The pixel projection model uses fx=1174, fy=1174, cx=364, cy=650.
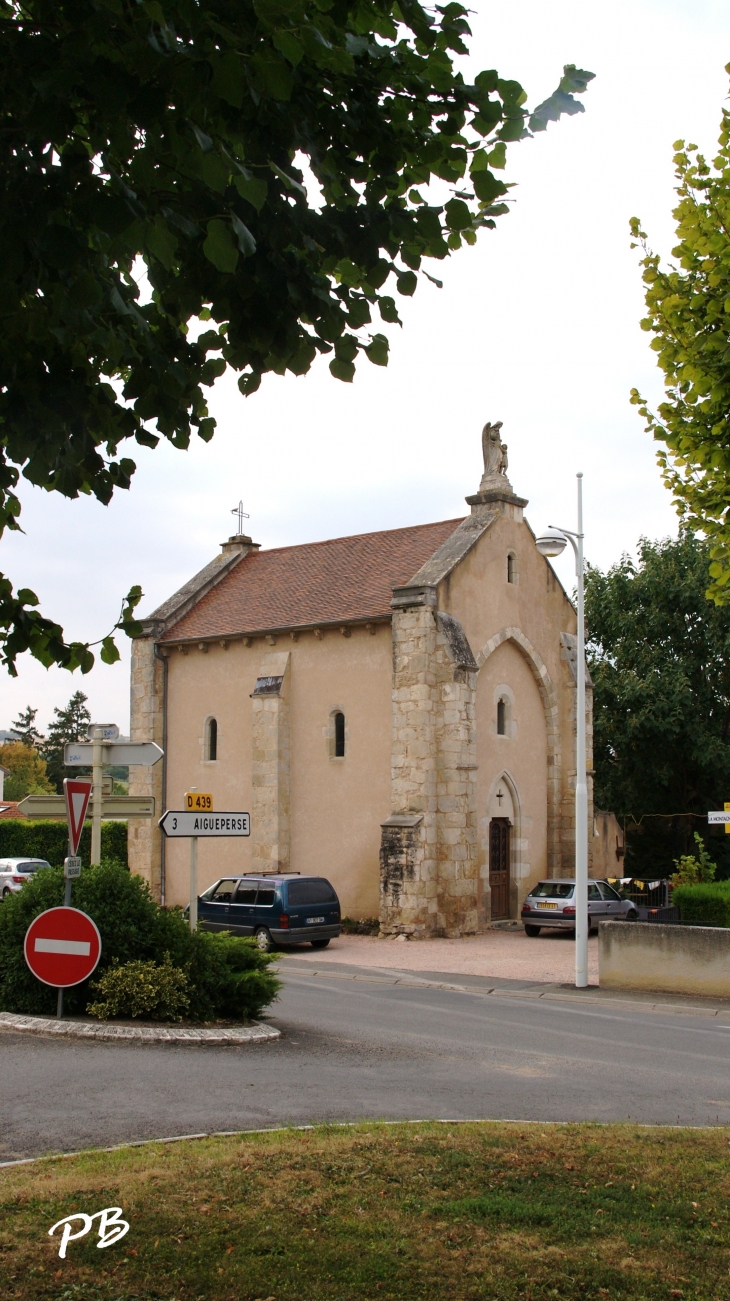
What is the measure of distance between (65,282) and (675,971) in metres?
15.9

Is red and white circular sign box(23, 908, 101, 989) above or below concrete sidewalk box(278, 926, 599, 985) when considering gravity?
above

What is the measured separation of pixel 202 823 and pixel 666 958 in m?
7.81

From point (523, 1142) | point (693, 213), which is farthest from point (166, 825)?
point (693, 213)

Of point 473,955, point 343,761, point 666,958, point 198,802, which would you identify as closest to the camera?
point 198,802

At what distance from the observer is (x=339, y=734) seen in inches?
1143

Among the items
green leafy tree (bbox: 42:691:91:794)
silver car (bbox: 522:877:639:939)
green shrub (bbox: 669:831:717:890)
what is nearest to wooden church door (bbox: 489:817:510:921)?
silver car (bbox: 522:877:639:939)

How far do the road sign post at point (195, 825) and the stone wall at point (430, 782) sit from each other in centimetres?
1117

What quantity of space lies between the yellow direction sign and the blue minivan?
7.77 metres

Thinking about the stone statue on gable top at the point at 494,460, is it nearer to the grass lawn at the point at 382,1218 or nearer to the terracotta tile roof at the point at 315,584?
the terracotta tile roof at the point at 315,584

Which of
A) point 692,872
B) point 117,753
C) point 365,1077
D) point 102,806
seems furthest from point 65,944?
point 692,872

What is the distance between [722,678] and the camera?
122 ft

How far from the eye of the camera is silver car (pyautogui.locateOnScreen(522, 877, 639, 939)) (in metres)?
25.6

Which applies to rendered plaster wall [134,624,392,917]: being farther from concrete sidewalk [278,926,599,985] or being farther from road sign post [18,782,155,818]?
road sign post [18,782,155,818]

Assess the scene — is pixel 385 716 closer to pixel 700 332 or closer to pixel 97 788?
pixel 97 788
